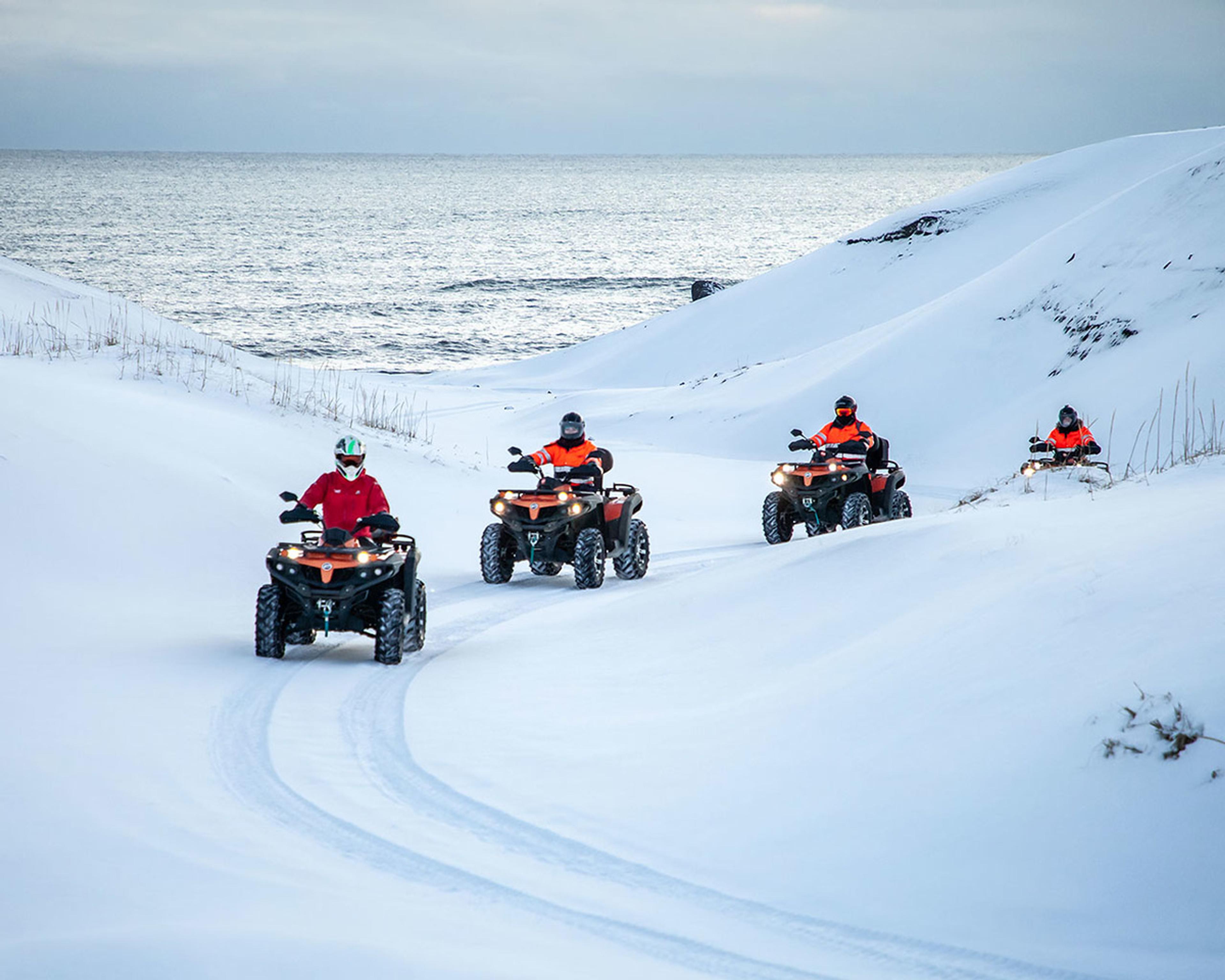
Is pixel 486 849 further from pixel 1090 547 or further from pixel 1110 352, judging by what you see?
pixel 1110 352

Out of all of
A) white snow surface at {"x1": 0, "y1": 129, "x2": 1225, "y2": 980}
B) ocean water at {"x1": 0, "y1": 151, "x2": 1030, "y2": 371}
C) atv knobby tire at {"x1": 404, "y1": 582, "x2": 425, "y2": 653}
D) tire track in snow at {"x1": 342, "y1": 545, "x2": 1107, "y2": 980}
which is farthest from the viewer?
ocean water at {"x1": 0, "y1": 151, "x2": 1030, "y2": 371}

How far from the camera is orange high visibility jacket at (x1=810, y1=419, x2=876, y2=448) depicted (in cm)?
1659

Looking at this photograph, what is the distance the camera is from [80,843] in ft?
17.5

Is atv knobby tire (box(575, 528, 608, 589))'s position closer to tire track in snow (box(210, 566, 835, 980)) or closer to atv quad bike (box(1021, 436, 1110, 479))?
tire track in snow (box(210, 566, 835, 980))

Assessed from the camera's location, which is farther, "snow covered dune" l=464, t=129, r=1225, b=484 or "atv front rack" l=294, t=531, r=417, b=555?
"snow covered dune" l=464, t=129, r=1225, b=484

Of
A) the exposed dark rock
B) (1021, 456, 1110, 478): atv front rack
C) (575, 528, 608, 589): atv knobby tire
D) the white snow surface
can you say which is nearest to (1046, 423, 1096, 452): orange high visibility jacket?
(1021, 456, 1110, 478): atv front rack

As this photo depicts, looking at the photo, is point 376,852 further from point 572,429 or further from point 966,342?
point 966,342

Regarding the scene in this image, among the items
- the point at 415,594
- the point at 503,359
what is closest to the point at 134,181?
the point at 503,359

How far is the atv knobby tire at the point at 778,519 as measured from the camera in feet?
51.8

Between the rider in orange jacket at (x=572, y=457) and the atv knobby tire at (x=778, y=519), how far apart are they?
292 cm

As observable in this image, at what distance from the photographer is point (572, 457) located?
1398 centimetres

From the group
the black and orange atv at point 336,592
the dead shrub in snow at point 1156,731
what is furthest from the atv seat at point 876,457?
the dead shrub in snow at point 1156,731

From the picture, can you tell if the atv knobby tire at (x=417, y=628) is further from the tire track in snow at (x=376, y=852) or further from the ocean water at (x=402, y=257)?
the ocean water at (x=402, y=257)

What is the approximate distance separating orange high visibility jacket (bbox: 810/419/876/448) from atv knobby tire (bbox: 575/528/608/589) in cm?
474
